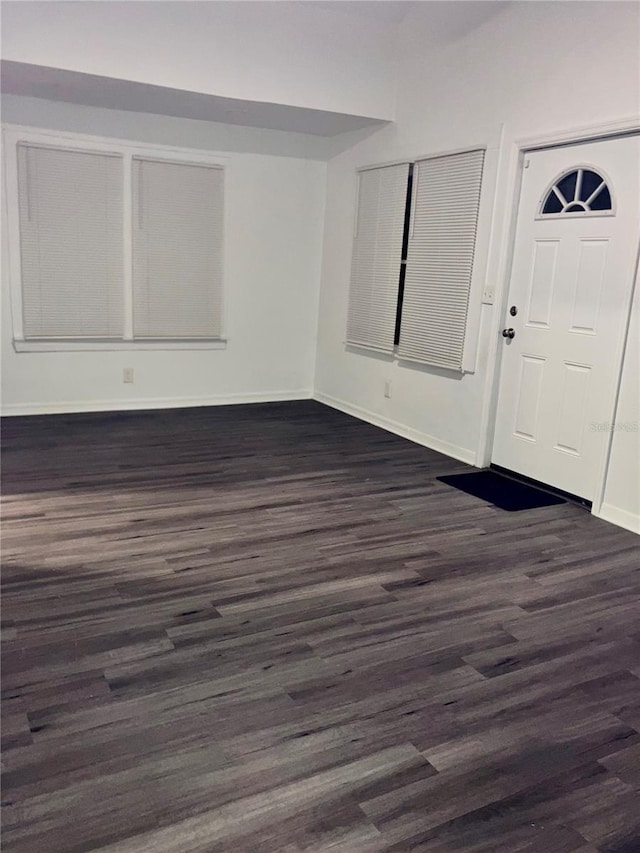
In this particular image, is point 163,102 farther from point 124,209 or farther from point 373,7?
point 373,7

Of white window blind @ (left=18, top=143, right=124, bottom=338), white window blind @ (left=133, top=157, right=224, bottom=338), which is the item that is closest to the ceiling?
white window blind @ (left=133, top=157, right=224, bottom=338)

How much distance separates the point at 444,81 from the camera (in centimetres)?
479

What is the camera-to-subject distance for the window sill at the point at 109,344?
5457mm

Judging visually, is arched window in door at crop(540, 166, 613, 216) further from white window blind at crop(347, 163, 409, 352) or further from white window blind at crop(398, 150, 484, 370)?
white window blind at crop(347, 163, 409, 352)

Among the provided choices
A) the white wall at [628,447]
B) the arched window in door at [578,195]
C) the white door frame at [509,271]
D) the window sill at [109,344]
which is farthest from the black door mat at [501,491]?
the window sill at [109,344]

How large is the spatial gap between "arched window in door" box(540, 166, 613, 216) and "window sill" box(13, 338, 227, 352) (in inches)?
124

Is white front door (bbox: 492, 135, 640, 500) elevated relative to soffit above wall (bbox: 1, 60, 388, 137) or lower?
lower

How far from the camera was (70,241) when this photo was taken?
5.41 m

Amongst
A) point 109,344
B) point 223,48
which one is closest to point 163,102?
point 223,48

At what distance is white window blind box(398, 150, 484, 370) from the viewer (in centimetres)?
466

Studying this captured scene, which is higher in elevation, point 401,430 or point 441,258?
point 441,258

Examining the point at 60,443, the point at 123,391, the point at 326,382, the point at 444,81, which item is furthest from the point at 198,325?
the point at 444,81

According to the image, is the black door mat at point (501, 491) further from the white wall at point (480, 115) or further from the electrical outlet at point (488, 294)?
the electrical outlet at point (488, 294)

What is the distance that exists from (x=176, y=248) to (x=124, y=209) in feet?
1.68
